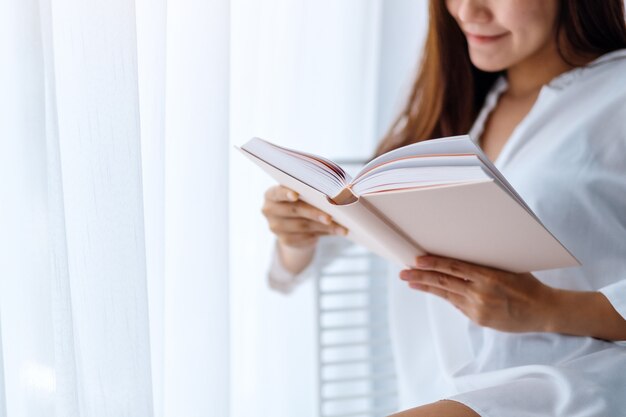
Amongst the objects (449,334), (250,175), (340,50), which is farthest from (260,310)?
(340,50)

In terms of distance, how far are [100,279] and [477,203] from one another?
1.45 ft

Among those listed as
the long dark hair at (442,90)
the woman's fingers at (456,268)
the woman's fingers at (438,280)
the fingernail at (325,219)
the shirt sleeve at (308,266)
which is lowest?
the shirt sleeve at (308,266)

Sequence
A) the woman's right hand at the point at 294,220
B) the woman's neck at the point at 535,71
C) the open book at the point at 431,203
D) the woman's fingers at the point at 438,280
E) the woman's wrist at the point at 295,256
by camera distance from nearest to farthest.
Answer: the open book at the point at 431,203 → the woman's fingers at the point at 438,280 → the woman's right hand at the point at 294,220 → the woman's neck at the point at 535,71 → the woman's wrist at the point at 295,256

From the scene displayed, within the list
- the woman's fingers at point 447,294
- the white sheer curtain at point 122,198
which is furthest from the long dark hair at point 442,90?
the woman's fingers at point 447,294

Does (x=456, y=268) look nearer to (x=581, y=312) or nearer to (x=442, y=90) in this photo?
(x=581, y=312)

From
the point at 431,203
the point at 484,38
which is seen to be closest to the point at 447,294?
the point at 431,203

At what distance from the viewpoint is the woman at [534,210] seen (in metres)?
1.00

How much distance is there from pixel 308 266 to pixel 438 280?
0.42 meters

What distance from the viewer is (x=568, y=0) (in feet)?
3.89

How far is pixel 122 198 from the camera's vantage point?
0.97 m

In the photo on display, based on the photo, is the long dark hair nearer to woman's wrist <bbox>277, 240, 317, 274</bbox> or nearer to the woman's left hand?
woman's wrist <bbox>277, 240, 317, 274</bbox>

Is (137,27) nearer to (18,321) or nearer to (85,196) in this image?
(85,196)

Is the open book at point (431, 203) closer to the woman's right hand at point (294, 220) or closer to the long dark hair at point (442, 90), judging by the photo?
the woman's right hand at point (294, 220)

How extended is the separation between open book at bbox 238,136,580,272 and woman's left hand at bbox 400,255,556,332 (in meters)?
0.01
